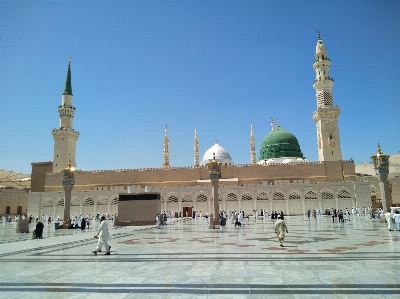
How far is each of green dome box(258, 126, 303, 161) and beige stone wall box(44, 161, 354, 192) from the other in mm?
5917

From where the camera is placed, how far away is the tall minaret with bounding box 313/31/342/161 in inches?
1478

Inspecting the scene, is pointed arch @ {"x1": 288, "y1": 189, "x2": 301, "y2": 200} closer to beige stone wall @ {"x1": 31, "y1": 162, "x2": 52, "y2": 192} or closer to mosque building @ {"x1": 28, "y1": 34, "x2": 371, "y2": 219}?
mosque building @ {"x1": 28, "y1": 34, "x2": 371, "y2": 219}

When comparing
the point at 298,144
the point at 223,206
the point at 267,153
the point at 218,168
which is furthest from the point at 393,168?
the point at 218,168

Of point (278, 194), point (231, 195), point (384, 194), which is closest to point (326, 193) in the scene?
point (278, 194)

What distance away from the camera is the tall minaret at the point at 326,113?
123 ft

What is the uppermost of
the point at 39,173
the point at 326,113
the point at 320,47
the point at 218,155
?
the point at 320,47

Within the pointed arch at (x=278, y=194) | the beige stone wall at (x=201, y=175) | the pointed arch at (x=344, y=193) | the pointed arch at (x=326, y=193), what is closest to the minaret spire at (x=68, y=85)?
the beige stone wall at (x=201, y=175)

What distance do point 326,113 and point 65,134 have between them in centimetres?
3375

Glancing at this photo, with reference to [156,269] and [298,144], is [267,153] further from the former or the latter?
[156,269]

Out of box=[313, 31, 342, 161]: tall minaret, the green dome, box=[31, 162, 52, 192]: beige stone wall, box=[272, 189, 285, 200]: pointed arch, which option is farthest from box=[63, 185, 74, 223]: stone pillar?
the green dome

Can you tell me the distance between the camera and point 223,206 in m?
34.6

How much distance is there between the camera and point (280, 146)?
4459cm

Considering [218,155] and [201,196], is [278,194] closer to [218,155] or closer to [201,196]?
[201,196]

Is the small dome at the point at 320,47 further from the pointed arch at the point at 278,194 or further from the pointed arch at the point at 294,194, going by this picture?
the pointed arch at the point at 278,194
